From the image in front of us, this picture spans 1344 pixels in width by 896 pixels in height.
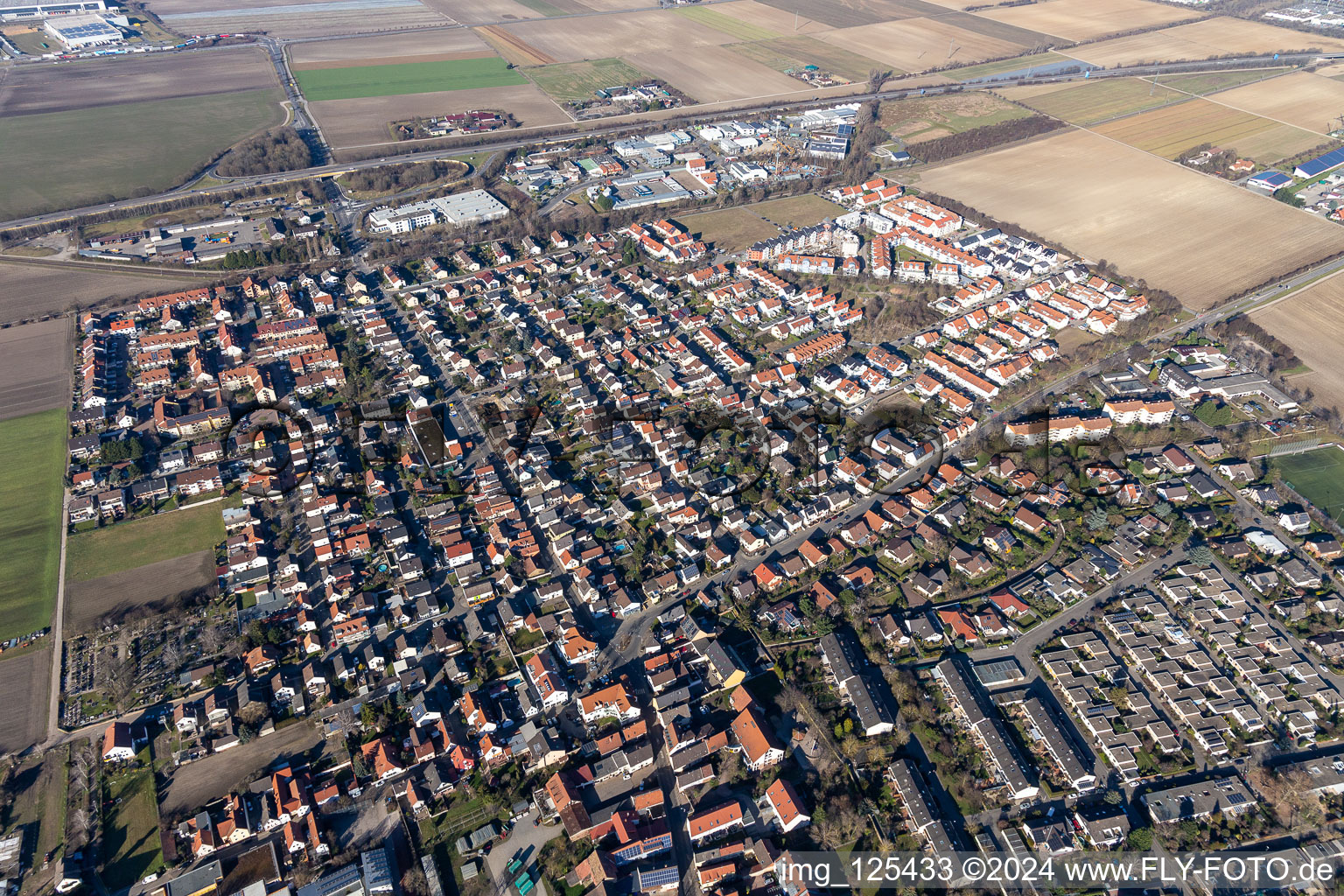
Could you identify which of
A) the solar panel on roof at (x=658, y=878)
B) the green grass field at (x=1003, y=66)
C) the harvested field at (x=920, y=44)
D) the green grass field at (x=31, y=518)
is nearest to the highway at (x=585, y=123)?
the green grass field at (x=1003, y=66)

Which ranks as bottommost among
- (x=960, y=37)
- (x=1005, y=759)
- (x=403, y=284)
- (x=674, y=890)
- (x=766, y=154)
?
(x=674, y=890)

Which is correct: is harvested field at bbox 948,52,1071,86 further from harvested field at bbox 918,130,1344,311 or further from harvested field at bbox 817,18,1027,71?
harvested field at bbox 918,130,1344,311

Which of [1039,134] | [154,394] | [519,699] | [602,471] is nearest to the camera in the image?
[519,699]

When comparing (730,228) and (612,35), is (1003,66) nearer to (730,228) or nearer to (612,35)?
(612,35)

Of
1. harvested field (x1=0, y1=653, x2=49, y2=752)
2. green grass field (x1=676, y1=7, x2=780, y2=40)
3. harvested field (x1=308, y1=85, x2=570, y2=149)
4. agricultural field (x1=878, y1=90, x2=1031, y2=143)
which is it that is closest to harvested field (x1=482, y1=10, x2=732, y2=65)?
green grass field (x1=676, y1=7, x2=780, y2=40)

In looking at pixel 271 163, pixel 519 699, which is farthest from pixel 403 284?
pixel 519 699

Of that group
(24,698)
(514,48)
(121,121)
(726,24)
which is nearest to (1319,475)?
(24,698)

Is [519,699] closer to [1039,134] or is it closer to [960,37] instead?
[1039,134]
